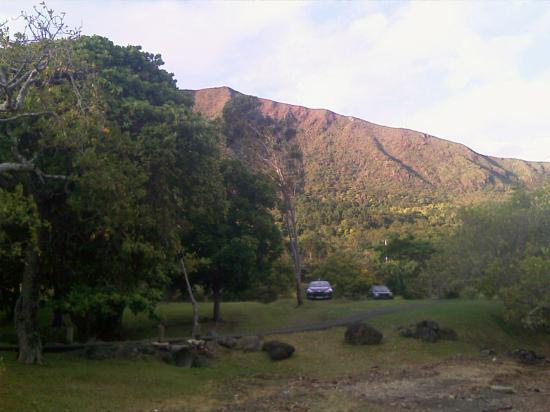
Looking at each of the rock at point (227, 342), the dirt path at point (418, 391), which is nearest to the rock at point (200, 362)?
the rock at point (227, 342)

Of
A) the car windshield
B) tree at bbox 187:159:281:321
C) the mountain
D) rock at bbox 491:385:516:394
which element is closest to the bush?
rock at bbox 491:385:516:394

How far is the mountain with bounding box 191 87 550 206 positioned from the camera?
88.9m

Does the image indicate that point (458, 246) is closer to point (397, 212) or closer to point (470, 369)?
point (470, 369)

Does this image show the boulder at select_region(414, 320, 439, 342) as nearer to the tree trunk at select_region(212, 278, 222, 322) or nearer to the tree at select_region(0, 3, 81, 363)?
the tree trunk at select_region(212, 278, 222, 322)

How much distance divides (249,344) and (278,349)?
4.34ft

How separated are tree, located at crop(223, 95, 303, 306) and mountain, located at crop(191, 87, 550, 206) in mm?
42376

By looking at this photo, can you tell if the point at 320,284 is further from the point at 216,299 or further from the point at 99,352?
the point at 99,352

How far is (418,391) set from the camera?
677 inches

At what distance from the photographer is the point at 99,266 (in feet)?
59.0

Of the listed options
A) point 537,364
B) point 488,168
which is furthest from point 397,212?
point 537,364

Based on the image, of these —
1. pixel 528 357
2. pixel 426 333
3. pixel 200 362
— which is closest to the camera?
pixel 200 362

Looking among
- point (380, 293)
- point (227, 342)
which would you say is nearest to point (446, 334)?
point (227, 342)

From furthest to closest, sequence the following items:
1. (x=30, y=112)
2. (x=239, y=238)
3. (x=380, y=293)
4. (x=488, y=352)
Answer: (x=380, y=293), (x=239, y=238), (x=488, y=352), (x=30, y=112)

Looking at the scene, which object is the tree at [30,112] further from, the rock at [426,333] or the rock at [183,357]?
the rock at [426,333]
